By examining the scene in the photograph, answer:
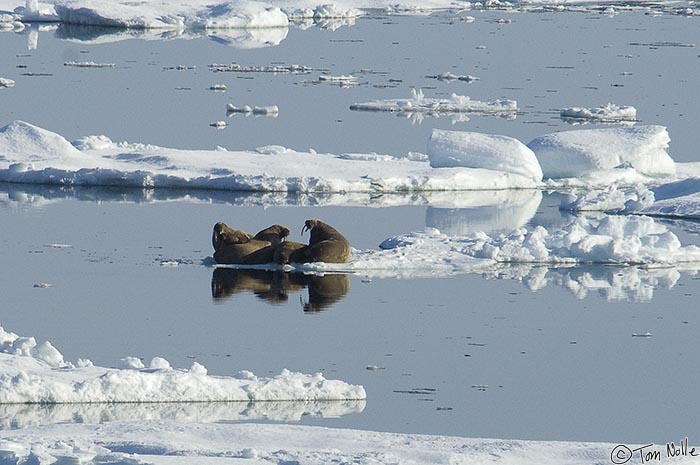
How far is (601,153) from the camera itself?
16656 millimetres

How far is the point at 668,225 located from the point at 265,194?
364cm

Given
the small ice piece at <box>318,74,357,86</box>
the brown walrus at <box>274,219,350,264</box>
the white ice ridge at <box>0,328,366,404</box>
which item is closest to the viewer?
the white ice ridge at <box>0,328,366,404</box>

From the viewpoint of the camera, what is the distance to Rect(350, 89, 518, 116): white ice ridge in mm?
21969

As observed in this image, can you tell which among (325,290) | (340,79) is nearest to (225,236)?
(325,290)

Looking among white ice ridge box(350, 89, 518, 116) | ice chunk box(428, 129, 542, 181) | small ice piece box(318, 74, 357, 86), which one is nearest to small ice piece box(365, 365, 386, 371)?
ice chunk box(428, 129, 542, 181)

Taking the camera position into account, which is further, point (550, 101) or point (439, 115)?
point (550, 101)

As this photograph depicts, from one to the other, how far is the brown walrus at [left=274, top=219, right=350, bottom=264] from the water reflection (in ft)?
A: 12.4

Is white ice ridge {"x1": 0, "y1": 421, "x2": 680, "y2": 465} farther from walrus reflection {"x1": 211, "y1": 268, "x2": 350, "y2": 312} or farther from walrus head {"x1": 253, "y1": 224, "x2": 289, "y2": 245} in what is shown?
walrus head {"x1": 253, "y1": 224, "x2": 289, "y2": 245}

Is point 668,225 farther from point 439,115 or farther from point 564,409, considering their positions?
point 439,115

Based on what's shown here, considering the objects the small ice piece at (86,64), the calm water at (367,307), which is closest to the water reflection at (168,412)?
the calm water at (367,307)

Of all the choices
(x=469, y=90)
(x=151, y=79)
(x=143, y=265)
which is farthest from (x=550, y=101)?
(x=143, y=265)

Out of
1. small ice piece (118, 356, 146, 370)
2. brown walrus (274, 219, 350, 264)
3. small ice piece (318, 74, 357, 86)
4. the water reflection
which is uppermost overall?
small ice piece (318, 74, 357, 86)

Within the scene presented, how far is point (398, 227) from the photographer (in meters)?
13.8
